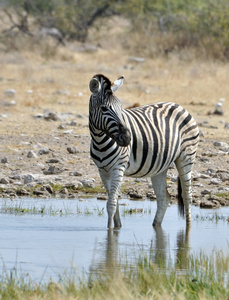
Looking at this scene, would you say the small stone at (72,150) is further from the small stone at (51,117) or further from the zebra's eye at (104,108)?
the zebra's eye at (104,108)

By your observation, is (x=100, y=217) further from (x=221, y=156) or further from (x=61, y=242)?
(x=221, y=156)

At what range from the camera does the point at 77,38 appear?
3155 cm

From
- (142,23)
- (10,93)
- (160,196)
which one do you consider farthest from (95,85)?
(142,23)

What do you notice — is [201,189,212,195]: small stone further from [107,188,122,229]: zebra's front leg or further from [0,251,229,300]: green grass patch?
[0,251,229,300]: green grass patch

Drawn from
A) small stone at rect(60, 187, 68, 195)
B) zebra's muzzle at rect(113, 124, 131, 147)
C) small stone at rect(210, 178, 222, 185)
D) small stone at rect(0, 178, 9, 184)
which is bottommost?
small stone at rect(60, 187, 68, 195)

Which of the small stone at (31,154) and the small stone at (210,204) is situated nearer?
the small stone at (210,204)

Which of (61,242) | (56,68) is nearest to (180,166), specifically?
(61,242)

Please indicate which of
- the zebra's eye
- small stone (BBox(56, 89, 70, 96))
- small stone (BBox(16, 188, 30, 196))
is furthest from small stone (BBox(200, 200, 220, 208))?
small stone (BBox(56, 89, 70, 96))

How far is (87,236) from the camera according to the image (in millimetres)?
7266

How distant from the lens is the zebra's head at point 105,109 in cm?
733

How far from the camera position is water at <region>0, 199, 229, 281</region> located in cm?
607

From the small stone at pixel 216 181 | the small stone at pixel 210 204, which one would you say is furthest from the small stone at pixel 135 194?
the small stone at pixel 216 181

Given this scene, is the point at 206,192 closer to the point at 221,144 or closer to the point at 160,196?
the point at 160,196

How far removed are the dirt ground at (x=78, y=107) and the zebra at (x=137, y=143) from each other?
1.14m
